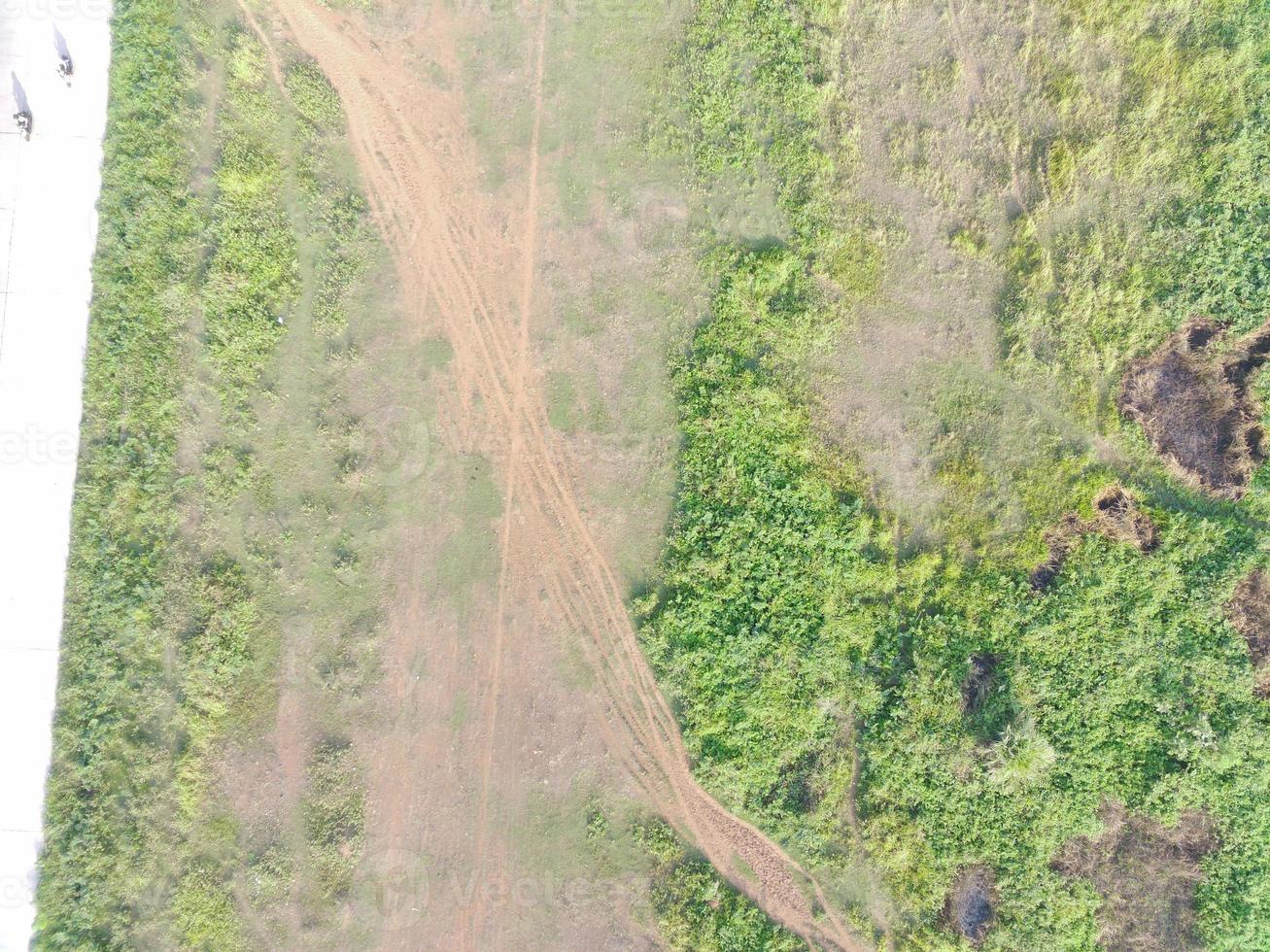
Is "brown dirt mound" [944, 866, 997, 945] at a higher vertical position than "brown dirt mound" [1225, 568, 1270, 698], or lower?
lower

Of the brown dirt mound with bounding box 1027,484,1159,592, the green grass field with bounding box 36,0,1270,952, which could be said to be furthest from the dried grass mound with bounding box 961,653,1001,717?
the brown dirt mound with bounding box 1027,484,1159,592

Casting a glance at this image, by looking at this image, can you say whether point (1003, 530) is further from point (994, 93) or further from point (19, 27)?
point (19, 27)

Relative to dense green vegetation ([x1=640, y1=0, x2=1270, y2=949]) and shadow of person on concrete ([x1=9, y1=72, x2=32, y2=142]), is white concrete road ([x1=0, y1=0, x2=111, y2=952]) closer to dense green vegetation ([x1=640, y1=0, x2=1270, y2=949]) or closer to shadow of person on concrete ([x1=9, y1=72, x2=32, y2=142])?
shadow of person on concrete ([x1=9, y1=72, x2=32, y2=142])

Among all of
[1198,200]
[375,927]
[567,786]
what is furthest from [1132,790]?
[375,927]

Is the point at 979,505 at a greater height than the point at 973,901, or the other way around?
the point at 979,505

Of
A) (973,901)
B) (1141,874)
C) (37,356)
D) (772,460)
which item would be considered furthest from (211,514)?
(1141,874)

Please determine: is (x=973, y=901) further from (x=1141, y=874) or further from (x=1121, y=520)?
(x=1121, y=520)

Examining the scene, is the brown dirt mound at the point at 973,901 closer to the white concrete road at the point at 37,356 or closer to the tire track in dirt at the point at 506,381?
the tire track in dirt at the point at 506,381
